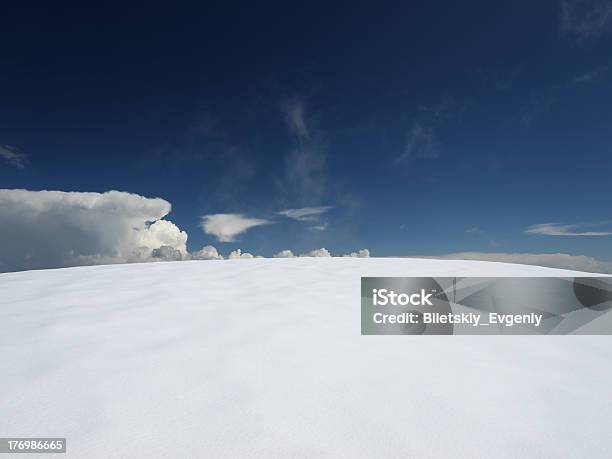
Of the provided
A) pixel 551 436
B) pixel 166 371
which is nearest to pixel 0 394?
pixel 166 371

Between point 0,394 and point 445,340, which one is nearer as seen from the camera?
point 0,394

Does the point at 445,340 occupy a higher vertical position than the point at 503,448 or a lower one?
higher

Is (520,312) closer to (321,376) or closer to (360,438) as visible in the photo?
(321,376)

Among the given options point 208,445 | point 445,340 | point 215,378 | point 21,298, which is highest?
point 21,298

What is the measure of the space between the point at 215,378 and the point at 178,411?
46 cm

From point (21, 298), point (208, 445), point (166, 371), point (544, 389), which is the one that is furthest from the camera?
point (21, 298)

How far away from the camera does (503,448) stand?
1.98 meters

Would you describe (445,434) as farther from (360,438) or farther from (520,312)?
(520,312)

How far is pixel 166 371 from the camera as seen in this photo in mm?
2887

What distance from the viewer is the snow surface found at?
6.62 feet

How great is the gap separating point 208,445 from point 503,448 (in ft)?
5.92

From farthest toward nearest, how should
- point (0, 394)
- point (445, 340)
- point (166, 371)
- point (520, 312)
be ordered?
1. point (520, 312)
2. point (445, 340)
3. point (166, 371)
4. point (0, 394)

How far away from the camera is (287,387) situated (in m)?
2.60

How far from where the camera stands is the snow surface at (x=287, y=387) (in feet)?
6.62
